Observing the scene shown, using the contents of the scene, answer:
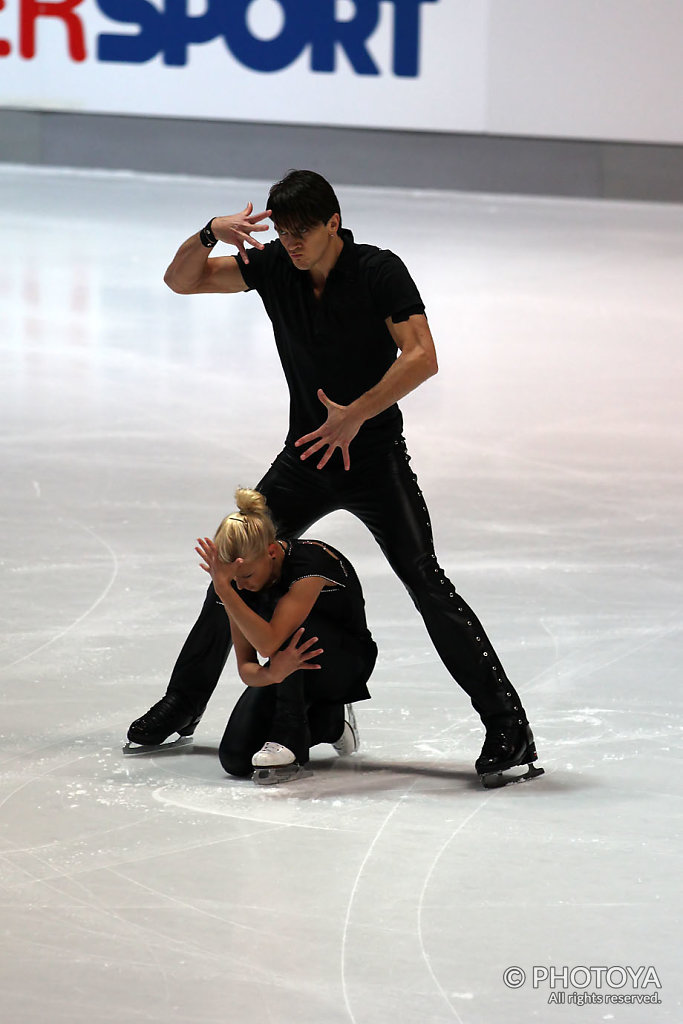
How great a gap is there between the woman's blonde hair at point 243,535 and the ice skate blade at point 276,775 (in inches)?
19.0

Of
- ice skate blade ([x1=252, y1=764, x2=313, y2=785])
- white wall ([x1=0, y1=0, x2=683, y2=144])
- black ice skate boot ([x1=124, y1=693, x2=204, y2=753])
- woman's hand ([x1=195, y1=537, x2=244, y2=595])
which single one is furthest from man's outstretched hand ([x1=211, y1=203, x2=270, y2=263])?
white wall ([x1=0, y1=0, x2=683, y2=144])

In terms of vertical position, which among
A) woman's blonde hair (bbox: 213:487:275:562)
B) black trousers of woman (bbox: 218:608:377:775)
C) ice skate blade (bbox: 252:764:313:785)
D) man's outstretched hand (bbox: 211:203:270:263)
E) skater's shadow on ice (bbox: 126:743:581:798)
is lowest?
skater's shadow on ice (bbox: 126:743:581:798)

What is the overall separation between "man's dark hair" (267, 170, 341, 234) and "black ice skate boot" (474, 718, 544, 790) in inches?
46.5

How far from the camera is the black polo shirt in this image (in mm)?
3504

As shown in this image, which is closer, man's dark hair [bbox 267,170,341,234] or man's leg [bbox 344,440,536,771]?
man's dark hair [bbox 267,170,341,234]

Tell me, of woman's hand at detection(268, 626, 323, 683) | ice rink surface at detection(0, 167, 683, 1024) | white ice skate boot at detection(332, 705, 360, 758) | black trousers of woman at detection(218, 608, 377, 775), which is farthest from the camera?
white ice skate boot at detection(332, 705, 360, 758)

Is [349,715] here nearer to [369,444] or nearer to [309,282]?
[369,444]

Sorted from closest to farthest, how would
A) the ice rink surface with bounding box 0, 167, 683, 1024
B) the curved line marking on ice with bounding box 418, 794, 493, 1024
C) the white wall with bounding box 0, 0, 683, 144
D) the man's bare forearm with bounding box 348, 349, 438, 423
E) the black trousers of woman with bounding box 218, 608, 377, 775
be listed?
1. the curved line marking on ice with bounding box 418, 794, 493, 1024
2. the ice rink surface with bounding box 0, 167, 683, 1024
3. the man's bare forearm with bounding box 348, 349, 438, 423
4. the black trousers of woman with bounding box 218, 608, 377, 775
5. the white wall with bounding box 0, 0, 683, 144

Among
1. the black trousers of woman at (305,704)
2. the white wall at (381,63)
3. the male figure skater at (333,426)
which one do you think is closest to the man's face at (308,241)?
the male figure skater at (333,426)

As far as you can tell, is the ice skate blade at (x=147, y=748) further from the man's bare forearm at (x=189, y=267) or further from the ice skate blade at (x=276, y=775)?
the man's bare forearm at (x=189, y=267)

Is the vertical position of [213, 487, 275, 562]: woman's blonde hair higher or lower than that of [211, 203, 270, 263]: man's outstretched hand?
lower

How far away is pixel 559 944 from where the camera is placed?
2828 millimetres

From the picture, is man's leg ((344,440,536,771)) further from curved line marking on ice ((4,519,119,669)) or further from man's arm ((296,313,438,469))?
curved line marking on ice ((4,519,119,669))

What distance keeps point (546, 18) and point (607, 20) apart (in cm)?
54
